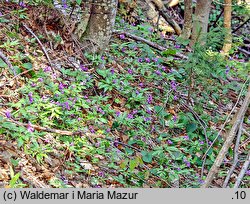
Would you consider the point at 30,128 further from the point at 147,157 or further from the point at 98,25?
the point at 98,25

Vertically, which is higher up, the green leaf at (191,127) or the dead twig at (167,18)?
the dead twig at (167,18)

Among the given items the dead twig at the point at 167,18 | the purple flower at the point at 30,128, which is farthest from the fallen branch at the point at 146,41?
the purple flower at the point at 30,128

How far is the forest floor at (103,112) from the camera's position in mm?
4410

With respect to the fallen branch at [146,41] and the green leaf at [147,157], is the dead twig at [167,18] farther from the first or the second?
the green leaf at [147,157]

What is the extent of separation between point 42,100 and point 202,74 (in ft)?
7.62

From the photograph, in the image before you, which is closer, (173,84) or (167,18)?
(173,84)

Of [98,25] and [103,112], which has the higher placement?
[98,25]

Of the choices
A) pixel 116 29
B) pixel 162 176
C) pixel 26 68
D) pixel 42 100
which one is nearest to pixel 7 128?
pixel 42 100

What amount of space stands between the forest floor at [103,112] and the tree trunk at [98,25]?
16 centimetres

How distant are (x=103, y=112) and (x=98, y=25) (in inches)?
54.7

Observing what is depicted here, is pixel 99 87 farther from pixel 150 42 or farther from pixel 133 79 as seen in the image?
pixel 150 42

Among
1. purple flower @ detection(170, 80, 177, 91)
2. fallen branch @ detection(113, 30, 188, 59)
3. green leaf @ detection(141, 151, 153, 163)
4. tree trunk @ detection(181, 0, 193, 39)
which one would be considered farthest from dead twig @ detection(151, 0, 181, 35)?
green leaf @ detection(141, 151, 153, 163)

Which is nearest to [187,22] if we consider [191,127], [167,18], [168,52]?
[167,18]

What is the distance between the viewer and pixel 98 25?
20.8ft
